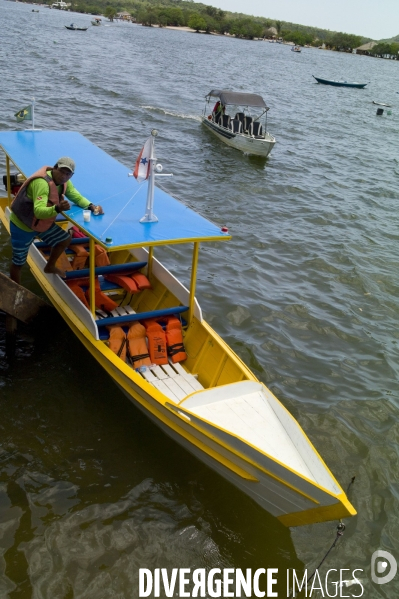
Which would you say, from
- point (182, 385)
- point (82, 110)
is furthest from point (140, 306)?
point (82, 110)

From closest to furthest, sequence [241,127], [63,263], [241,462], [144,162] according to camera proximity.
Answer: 1. [241,462]
2. [144,162]
3. [63,263]
4. [241,127]

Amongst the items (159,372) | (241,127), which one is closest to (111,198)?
(159,372)

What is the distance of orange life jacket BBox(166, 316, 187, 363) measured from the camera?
8.34 metres

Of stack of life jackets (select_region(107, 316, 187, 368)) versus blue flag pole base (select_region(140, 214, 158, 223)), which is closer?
blue flag pole base (select_region(140, 214, 158, 223))

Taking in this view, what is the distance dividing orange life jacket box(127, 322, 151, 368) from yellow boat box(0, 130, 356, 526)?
17 centimetres

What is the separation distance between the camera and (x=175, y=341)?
8414 mm

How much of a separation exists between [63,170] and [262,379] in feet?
16.3

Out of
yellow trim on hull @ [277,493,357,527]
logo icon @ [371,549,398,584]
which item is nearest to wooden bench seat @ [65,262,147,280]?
yellow trim on hull @ [277,493,357,527]

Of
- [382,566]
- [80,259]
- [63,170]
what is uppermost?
[63,170]

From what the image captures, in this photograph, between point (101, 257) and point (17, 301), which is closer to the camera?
point (17, 301)

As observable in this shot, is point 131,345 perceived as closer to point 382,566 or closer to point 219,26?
point 382,566

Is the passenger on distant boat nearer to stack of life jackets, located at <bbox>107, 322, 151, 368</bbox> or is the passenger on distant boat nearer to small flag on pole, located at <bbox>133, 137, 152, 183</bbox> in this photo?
small flag on pole, located at <bbox>133, 137, 152, 183</bbox>

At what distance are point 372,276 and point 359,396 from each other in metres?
5.13

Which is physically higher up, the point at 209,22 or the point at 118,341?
the point at 209,22
